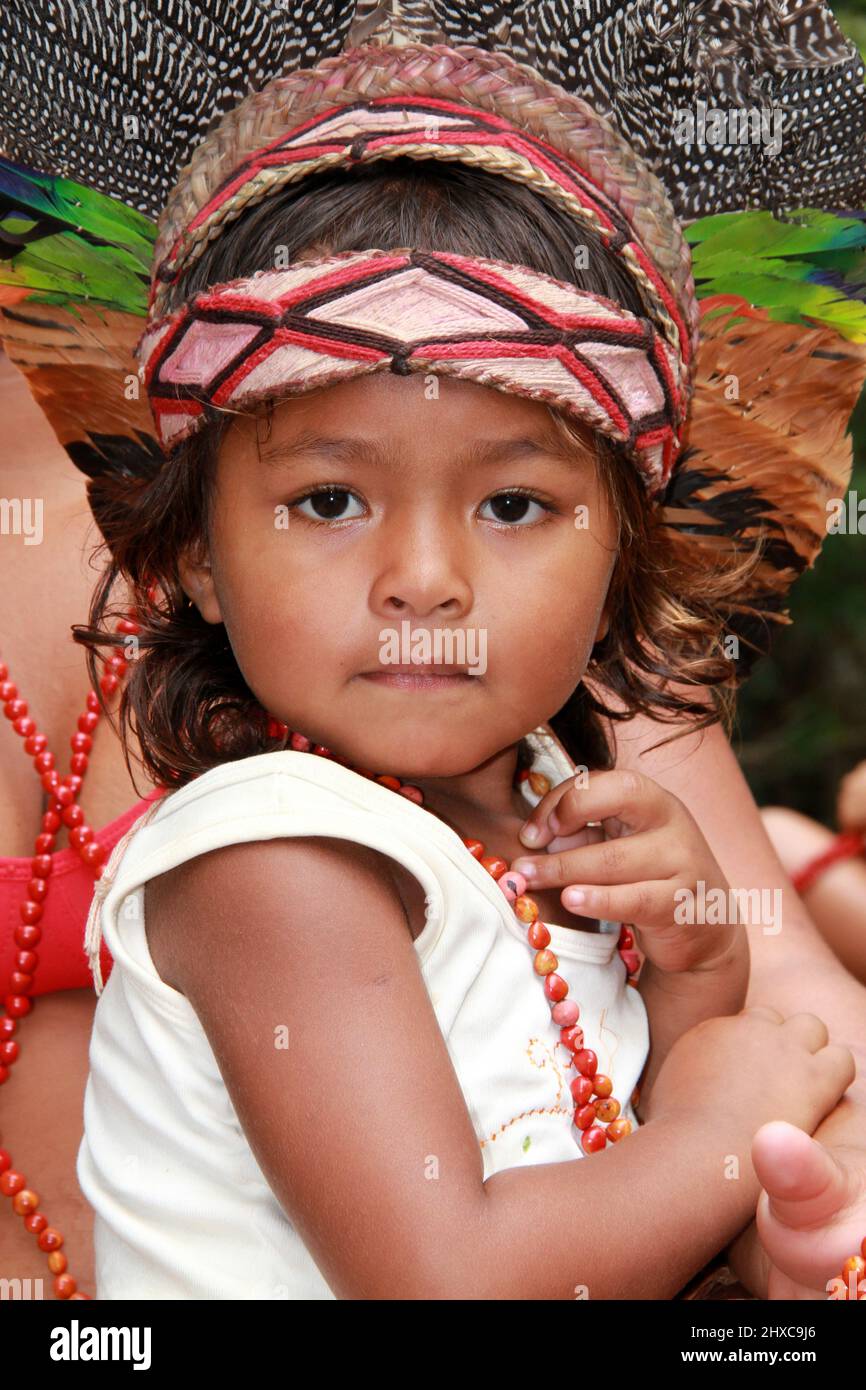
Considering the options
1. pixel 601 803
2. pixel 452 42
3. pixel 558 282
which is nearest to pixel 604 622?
pixel 601 803

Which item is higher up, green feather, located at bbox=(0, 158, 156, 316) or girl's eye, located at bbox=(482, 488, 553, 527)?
green feather, located at bbox=(0, 158, 156, 316)

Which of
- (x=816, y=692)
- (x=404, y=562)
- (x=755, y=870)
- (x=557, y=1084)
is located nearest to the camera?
(x=404, y=562)

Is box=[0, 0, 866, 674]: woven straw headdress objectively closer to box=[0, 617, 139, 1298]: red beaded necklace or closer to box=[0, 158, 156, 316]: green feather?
box=[0, 158, 156, 316]: green feather

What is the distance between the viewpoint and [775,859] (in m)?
1.96

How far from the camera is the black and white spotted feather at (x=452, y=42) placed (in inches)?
58.0

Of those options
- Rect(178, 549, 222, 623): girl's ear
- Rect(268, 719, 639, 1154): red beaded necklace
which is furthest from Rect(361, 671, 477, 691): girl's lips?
Rect(178, 549, 222, 623): girl's ear

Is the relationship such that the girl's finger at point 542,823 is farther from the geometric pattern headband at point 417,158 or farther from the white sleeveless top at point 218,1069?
the geometric pattern headband at point 417,158

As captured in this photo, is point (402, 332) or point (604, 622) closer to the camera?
point (402, 332)

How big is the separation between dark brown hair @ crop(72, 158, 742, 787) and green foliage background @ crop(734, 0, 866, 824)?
288 centimetres

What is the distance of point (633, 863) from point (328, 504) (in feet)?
1.50

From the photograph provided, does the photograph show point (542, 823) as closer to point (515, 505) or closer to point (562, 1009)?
point (562, 1009)

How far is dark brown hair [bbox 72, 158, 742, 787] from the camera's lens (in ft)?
4.34

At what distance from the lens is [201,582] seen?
150 centimetres

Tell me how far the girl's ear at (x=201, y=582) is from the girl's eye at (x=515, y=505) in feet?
0.98
